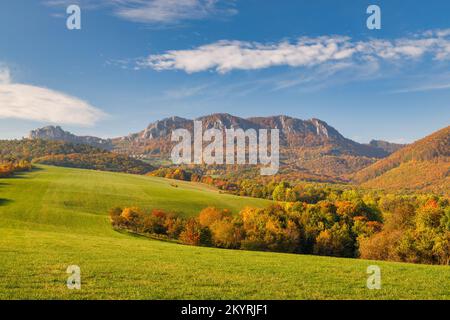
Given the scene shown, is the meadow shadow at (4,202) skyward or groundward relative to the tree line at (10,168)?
groundward

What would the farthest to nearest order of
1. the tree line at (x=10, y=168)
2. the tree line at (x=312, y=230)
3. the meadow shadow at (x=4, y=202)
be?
the tree line at (x=10, y=168)
the meadow shadow at (x=4, y=202)
the tree line at (x=312, y=230)

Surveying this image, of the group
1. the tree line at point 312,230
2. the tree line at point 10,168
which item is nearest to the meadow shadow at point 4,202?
the tree line at point 312,230

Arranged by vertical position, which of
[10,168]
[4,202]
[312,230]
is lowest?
[312,230]

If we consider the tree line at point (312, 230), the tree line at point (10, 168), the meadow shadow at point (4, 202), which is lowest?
the tree line at point (312, 230)

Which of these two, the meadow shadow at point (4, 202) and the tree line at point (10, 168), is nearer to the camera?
the meadow shadow at point (4, 202)

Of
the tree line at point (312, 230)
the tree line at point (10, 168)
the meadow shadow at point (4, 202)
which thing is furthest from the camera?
the tree line at point (10, 168)

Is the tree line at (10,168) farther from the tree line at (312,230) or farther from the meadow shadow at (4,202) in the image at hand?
the tree line at (312,230)

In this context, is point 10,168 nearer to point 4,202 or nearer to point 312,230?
point 4,202

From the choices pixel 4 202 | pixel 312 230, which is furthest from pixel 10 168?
pixel 312 230

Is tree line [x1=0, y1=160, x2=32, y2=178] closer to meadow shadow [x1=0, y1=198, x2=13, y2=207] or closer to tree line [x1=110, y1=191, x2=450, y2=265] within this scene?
meadow shadow [x1=0, y1=198, x2=13, y2=207]

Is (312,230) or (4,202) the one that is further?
(312,230)

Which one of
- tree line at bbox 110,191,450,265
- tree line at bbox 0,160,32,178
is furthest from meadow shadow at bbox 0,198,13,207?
tree line at bbox 0,160,32,178
